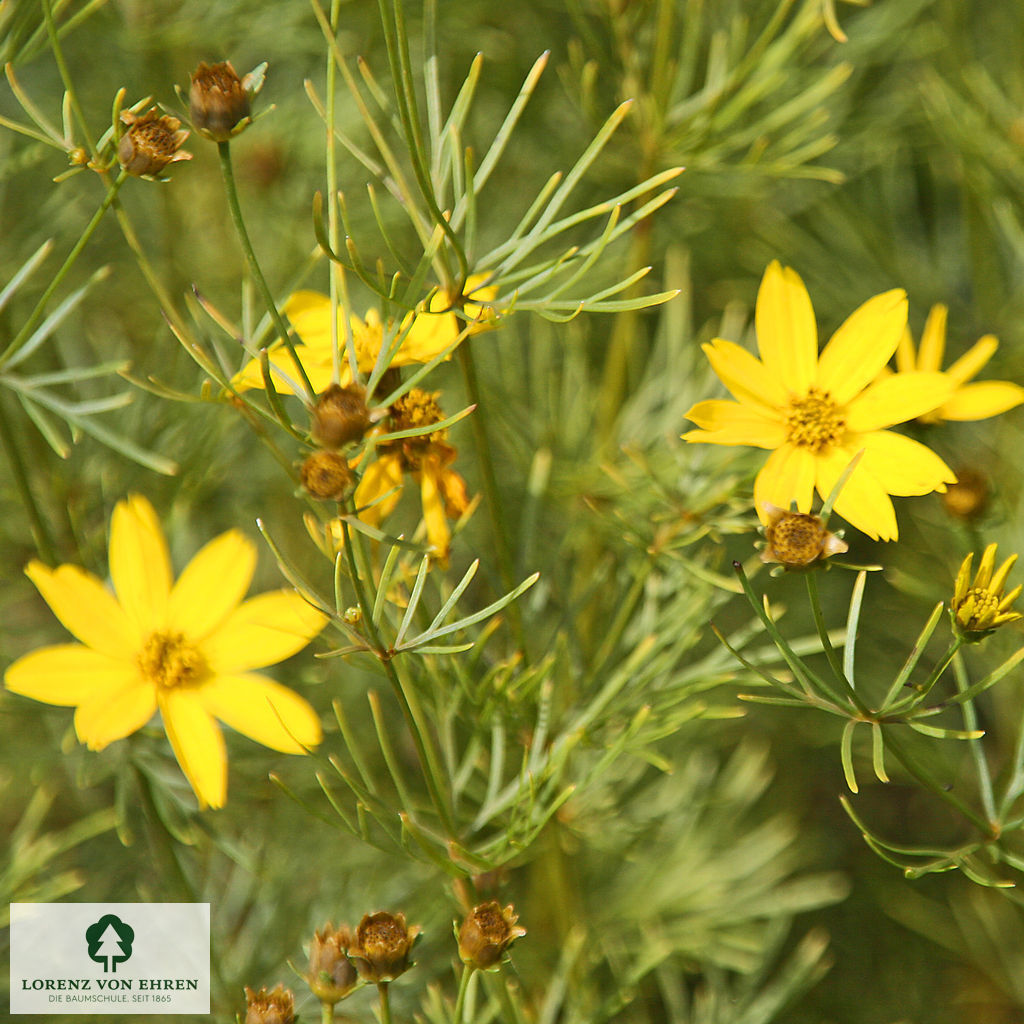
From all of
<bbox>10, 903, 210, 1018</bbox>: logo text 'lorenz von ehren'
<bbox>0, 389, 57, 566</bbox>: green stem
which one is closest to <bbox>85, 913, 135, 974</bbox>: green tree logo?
<bbox>10, 903, 210, 1018</bbox>: logo text 'lorenz von ehren'

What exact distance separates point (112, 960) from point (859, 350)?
699mm

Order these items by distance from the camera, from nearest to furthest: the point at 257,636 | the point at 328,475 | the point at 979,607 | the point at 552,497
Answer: the point at 328,475, the point at 979,607, the point at 257,636, the point at 552,497


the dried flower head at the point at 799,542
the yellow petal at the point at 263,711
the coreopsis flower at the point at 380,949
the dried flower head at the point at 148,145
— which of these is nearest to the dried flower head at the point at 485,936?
the coreopsis flower at the point at 380,949

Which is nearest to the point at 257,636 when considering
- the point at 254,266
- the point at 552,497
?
the point at 254,266

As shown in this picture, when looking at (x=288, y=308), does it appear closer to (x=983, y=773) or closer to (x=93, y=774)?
(x=93, y=774)

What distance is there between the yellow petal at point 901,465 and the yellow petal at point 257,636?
37 centimetres

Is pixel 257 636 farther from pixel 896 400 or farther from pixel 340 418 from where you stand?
pixel 896 400

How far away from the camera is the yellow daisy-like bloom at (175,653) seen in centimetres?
64

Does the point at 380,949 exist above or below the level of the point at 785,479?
below

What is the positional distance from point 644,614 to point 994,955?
712mm

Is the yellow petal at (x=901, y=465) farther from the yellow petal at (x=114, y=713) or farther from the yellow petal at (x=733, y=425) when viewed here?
the yellow petal at (x=114, y=713)

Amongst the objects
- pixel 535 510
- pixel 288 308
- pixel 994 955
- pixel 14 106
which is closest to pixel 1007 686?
pixel 994 955

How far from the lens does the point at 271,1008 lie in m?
0.59

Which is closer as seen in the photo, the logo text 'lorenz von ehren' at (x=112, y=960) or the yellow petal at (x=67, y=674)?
the yellow petal at (x=67, y=674)
